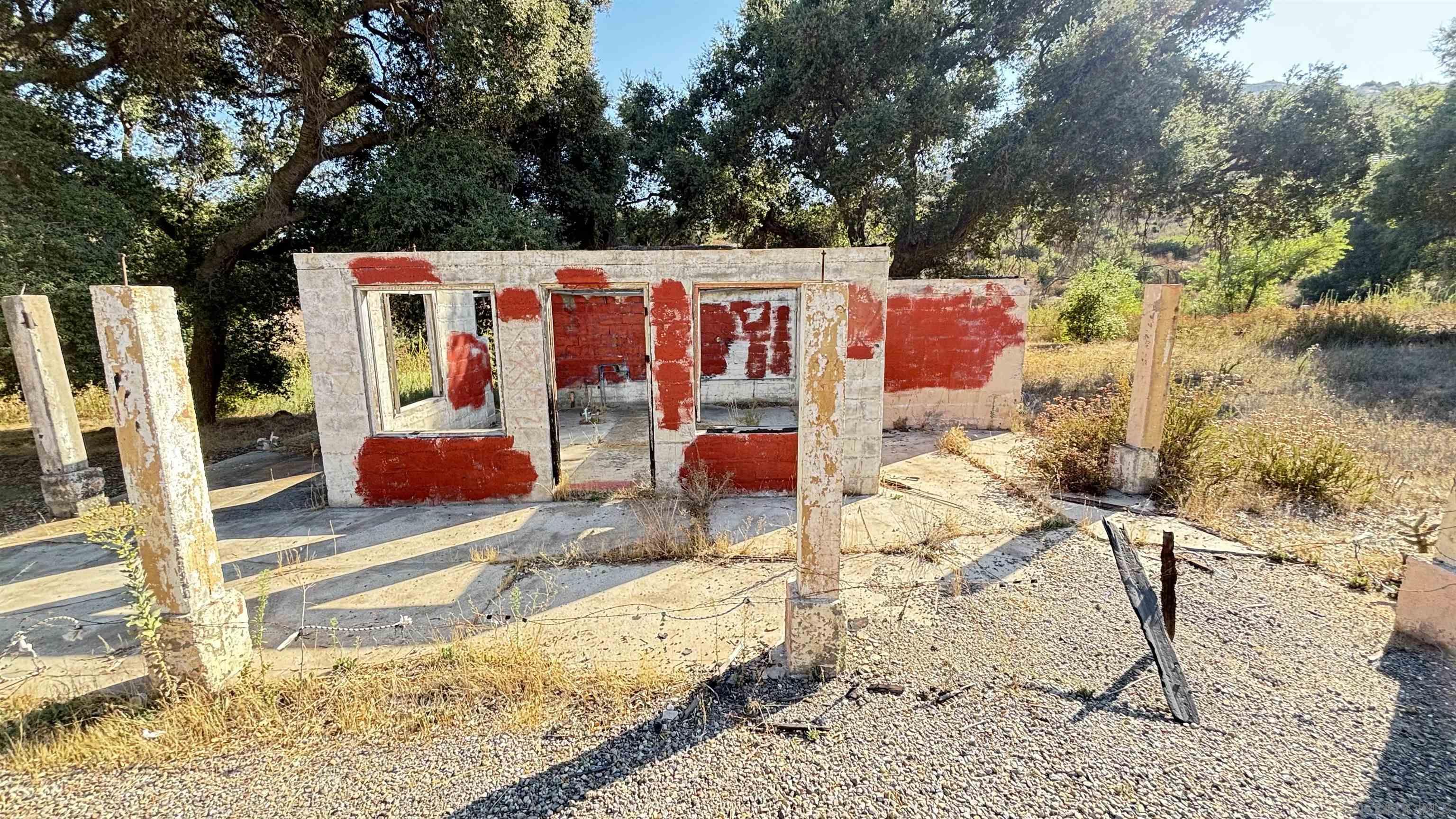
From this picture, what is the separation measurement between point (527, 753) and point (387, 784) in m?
0.61

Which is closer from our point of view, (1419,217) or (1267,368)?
(1267,368)

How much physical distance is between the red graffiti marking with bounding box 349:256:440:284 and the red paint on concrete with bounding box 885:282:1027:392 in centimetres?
660

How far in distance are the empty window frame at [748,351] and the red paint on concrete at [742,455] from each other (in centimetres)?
465

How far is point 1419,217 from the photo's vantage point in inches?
479

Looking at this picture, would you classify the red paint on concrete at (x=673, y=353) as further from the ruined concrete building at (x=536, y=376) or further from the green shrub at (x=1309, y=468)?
the green shrub at (x=1309, y=468)

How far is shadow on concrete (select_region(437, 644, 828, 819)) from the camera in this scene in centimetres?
239

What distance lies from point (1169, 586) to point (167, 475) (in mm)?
5871

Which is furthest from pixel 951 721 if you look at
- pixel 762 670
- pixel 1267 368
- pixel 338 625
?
pixel 1267 368

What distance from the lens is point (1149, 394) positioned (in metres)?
5.73

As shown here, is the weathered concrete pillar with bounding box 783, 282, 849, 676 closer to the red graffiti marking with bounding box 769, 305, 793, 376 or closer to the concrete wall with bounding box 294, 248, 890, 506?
the concrete wall with bounding box 294, 248, 890, 506

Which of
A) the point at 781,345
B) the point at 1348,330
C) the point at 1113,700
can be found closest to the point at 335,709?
the point at 1113,700

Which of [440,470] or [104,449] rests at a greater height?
[440,470]

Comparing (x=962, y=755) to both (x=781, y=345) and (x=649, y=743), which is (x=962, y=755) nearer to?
(x=649, y=743)

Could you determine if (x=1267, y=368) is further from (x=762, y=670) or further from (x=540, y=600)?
(x=540, y=600)
